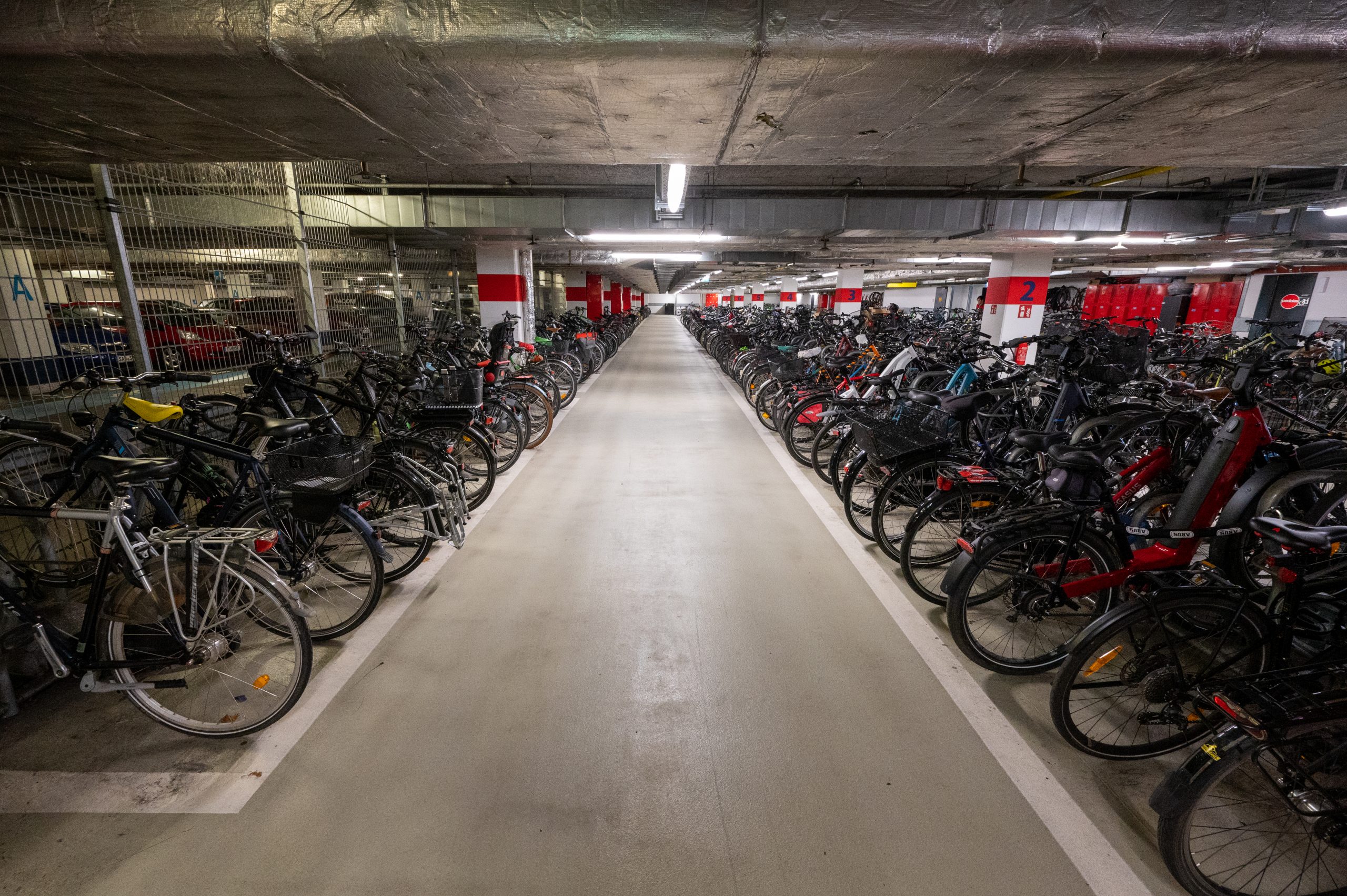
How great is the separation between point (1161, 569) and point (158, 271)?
5488mm

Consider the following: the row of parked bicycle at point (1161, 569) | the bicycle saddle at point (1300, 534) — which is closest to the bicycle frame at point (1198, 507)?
the row of parked bicycle at point (1161, 569)

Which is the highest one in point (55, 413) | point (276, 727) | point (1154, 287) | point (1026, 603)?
point (1154, 287)

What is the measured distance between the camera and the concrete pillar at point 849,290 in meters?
16.4

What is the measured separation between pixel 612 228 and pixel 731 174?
164 centimetres

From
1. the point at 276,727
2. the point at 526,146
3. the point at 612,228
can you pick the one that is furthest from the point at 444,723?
the point at 612,228

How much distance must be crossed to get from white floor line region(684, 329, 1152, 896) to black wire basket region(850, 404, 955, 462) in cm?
70

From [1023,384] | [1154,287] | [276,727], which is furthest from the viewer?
[1154,287]

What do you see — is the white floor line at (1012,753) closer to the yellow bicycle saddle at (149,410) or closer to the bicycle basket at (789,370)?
the bicycle basket at (789,370)

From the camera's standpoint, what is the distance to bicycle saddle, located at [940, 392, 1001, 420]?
312 centimetres

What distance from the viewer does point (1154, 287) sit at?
58.7 ft

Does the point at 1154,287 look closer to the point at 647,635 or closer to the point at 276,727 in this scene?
the point at 647,635


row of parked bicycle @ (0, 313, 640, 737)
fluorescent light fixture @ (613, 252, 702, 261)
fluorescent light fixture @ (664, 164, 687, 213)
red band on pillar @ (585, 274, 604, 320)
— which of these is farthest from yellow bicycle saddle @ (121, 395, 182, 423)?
red band on pillar @ (585, 274, 604, 320)

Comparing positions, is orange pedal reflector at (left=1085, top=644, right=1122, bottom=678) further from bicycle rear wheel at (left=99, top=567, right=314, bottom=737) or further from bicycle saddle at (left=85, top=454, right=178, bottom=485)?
bicycle saddle at (left=85, top=454, right=178, bottom=485)

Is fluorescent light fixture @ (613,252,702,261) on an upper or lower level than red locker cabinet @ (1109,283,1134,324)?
upper
